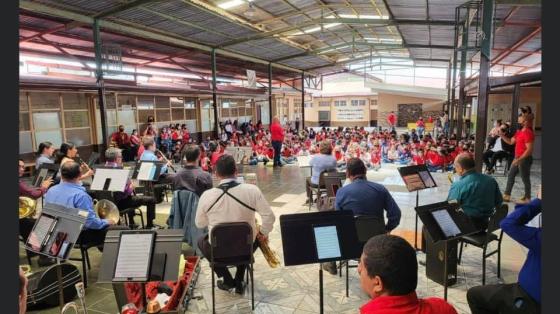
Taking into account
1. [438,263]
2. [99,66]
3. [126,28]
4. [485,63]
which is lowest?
[438,263]

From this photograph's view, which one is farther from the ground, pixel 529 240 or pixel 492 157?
pixel 529 240

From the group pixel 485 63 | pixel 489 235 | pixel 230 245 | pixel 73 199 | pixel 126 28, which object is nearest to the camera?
pixel 230 245

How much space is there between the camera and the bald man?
3.89 meters

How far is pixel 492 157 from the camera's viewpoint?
969cm

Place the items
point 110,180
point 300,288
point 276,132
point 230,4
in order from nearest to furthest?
point 300,288, point 110,180, point 230,4, point 276,132

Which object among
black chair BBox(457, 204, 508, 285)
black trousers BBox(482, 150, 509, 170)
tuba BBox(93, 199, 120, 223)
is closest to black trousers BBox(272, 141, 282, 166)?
black trousers BBox(482, 150, 509, 170)

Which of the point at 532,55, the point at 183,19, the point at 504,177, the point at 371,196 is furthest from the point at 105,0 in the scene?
the point at 532,55

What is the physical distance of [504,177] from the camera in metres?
9.32

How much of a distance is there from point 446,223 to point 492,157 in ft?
25.7

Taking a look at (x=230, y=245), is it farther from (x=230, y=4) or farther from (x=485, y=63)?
(x=230, y=4)

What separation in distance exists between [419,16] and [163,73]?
1109cm

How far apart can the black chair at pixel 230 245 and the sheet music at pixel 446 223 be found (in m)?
1.72

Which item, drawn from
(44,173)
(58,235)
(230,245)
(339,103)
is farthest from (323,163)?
(339,103)

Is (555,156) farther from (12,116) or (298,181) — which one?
(298,181)
